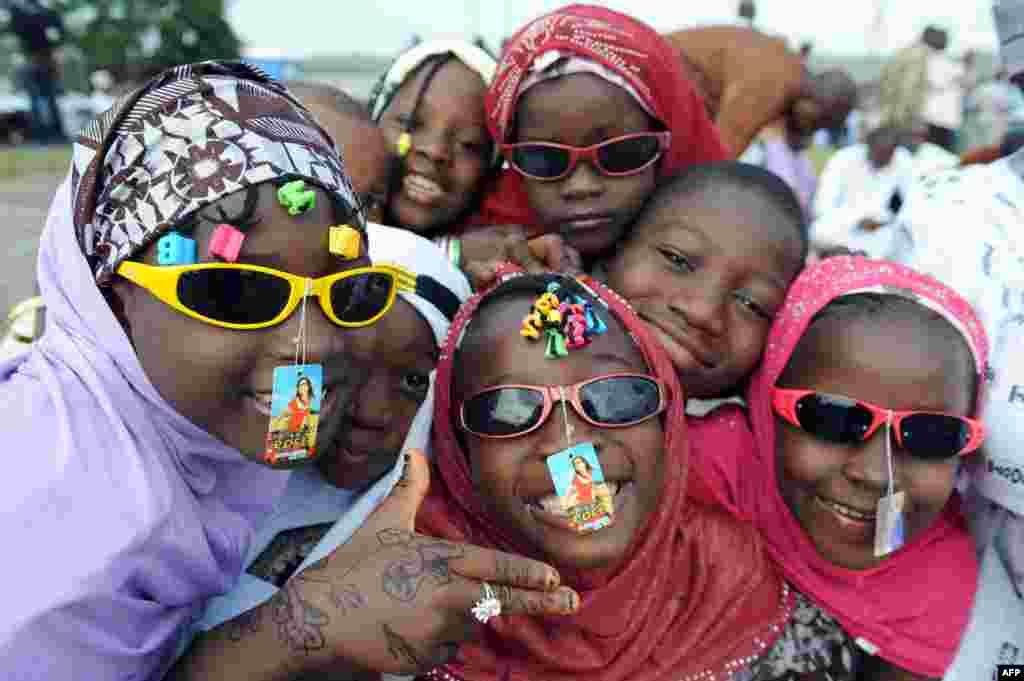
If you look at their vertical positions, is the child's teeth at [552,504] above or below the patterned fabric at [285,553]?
above

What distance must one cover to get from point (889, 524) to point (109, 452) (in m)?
1.83

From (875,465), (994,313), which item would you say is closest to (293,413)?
(875,465)

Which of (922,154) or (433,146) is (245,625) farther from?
(922,154)

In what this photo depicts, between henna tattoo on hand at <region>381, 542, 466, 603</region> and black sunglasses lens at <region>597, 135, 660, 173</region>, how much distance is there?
1.44 meters

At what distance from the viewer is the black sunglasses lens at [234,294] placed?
56.9 inches

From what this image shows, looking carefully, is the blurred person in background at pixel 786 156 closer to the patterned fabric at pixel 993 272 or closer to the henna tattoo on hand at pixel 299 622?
the patterned fabric at pixel 993 272

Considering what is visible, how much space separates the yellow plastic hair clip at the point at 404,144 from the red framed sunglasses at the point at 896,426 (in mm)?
1590

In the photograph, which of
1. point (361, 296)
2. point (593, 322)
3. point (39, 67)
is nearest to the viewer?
point (361, 296)

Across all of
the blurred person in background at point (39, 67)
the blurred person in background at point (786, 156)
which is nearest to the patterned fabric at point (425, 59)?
the blurred person in background at point (786, 156)

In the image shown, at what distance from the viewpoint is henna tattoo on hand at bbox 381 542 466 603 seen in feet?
4.95

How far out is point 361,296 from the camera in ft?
5.49

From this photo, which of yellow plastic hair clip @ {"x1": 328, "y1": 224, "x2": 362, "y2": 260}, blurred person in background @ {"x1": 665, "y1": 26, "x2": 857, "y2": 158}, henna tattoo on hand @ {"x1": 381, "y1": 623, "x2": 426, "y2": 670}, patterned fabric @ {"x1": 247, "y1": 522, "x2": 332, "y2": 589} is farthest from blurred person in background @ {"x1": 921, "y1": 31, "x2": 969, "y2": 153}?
henna tattoo on hand @ {"x1": 381, "y1": 623, "x2": 426, "y2": 670}

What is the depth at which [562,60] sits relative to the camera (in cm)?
255

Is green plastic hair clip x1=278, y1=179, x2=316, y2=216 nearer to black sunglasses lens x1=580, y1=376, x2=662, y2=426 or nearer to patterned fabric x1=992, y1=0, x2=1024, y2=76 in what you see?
black sunglasses lens x1=580, y1=376, x2=662, y2=426
